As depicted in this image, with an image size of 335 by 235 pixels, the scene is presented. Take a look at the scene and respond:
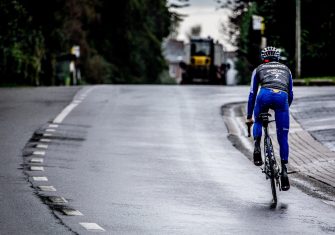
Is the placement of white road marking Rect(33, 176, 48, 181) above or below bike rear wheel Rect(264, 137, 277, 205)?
below

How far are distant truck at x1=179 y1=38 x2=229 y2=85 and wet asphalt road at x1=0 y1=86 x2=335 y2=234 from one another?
41.2 metres

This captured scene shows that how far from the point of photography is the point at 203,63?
7056 centimetres

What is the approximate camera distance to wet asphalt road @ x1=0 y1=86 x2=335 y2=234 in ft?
37.1

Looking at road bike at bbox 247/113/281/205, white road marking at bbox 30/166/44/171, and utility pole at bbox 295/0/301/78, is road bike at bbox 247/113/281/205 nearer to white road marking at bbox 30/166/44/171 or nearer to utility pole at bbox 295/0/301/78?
white road marking at bbox 30/166/44/171

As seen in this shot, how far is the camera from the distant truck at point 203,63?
69625mm

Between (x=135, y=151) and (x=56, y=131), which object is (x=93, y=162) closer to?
(x=135, y=151)

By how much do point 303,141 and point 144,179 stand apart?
6.69 meters

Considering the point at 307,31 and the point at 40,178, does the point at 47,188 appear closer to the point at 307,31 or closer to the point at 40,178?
the point at 40,178

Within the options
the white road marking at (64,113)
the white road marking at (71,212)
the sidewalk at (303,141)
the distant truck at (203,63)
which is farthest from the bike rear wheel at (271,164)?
the distant truck at (203,63)

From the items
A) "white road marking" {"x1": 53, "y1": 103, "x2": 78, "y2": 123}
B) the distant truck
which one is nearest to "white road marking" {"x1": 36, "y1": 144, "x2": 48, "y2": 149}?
"white road marking" {"x1": 53, "y1": 103, "x2": 78, "y2": 123}

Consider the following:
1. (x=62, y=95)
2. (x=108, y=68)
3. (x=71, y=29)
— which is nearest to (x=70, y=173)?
(x=62, y=95)

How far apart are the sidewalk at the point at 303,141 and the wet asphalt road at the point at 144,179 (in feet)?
1.22

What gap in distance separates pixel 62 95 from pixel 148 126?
351 inches

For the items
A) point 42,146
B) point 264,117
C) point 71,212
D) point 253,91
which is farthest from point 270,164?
point 42,146
